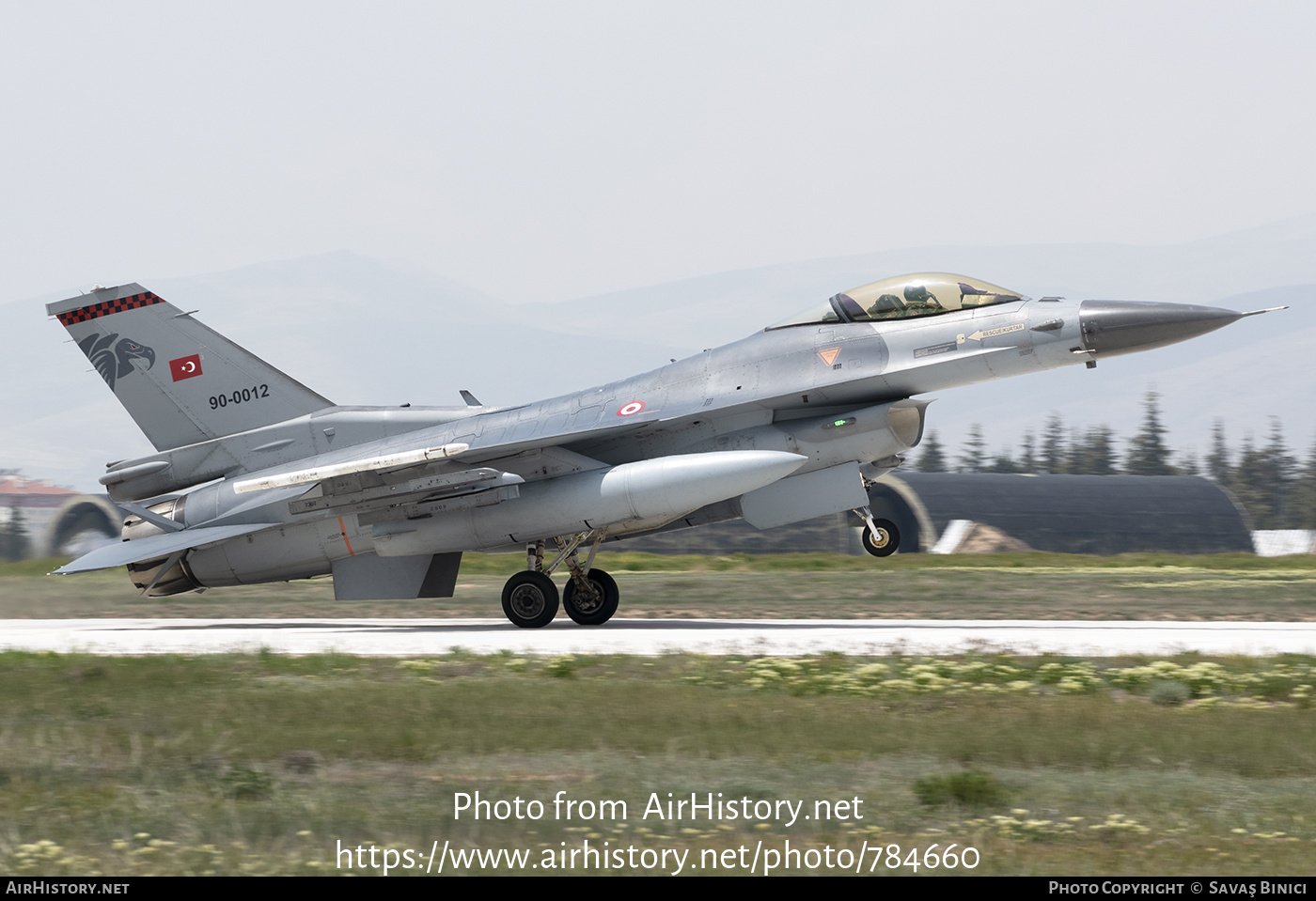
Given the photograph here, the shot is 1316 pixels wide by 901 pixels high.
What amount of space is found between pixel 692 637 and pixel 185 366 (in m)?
9.05

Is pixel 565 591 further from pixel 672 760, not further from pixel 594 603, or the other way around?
pixel 672 760

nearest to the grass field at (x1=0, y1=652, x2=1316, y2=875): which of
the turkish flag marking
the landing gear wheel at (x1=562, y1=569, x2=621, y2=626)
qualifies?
the landing gear wheel at (x1=562, y1=569, x2=621, y2=626)

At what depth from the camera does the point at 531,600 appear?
16.7 meters

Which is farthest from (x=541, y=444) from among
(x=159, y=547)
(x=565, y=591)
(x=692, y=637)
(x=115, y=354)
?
(x=115, y=354)

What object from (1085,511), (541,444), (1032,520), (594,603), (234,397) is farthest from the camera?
(1085,511)

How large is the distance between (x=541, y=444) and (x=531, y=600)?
2159mm

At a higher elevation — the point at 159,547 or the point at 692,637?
the point at 159,547

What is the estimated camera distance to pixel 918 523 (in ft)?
148

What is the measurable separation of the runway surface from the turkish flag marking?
3.74m

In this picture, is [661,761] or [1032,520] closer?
[661,761]

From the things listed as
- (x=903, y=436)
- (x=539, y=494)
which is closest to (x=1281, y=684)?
(x=903, y=436)

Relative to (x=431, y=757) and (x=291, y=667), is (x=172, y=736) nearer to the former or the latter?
(x=431, y=757)

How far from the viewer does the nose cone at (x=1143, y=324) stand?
14656 millimetres

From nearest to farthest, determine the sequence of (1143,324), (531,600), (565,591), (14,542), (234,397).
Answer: (1143,324), (531,600), (565,591), (234,397), (14,542)
